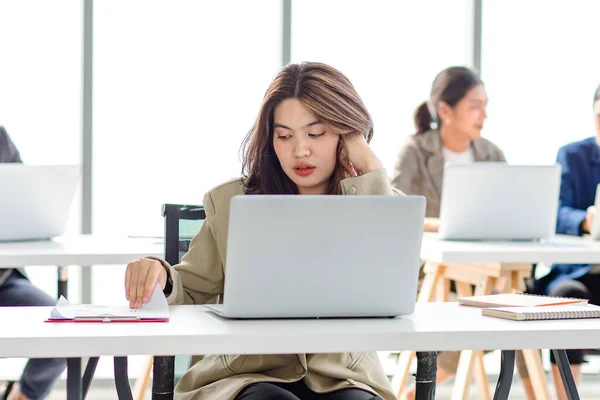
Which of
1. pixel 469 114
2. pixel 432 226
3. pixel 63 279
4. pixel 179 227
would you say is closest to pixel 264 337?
pixel 179 227

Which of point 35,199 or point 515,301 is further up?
point 35,199

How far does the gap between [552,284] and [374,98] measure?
128cm

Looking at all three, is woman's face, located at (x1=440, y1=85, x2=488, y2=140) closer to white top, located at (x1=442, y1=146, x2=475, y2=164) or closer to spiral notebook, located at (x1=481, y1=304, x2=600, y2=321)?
white top, located at (x1=442, y1=146, x2=475, y2=164)

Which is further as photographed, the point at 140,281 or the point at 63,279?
the point at 63,279

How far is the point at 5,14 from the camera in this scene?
153 inches

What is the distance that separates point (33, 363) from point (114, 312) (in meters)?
1.54

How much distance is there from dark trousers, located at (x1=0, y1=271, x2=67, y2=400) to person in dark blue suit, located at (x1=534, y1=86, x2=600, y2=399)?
1810 millimetres

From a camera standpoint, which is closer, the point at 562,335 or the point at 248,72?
the point at 562,335

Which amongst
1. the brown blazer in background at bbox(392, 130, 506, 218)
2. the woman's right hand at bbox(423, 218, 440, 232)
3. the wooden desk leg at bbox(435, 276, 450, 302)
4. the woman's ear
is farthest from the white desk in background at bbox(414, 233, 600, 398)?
the woman's ear

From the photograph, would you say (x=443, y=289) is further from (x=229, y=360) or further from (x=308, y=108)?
(x=229, y=360)

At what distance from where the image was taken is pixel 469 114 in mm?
3705

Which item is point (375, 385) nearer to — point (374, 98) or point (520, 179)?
point (520, 179)

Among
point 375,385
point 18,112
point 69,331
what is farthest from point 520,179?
point 18,112

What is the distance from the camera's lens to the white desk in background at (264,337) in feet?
4.23
